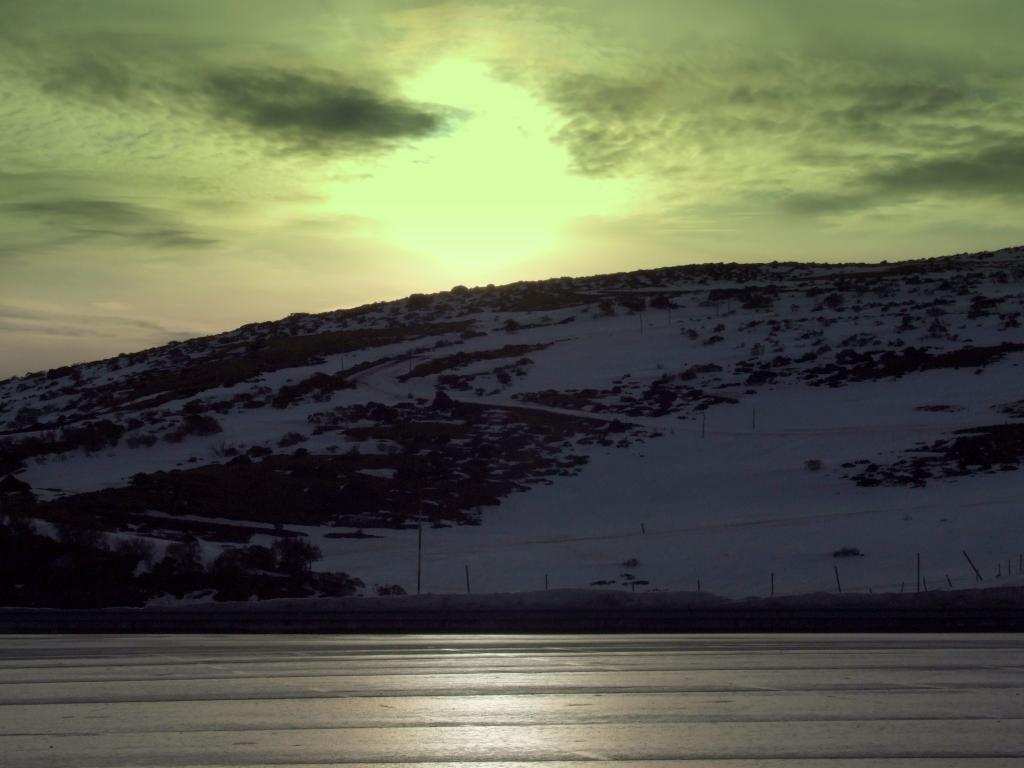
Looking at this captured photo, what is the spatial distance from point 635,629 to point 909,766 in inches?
466

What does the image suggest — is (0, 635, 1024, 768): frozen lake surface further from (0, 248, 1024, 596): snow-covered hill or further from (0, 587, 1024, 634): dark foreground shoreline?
(0, 248, 1024, 596): snow-covered hill

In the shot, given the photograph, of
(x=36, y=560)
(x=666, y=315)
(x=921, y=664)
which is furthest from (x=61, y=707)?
(x=666, y=315)

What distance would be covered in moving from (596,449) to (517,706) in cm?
4261

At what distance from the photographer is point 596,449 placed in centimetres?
5238

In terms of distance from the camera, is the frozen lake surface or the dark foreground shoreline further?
the dark foreground shoreline

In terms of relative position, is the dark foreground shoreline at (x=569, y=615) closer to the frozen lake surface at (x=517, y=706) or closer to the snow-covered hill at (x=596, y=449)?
the frozen lake surface at (x=517, y=706)

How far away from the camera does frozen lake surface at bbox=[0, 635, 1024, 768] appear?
8.00 m

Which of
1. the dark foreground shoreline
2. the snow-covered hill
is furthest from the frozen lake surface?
the snow-covered hill

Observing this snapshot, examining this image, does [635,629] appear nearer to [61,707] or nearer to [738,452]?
[61,707]

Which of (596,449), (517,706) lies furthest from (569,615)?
(596,449)

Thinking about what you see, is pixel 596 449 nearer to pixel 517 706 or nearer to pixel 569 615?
pixel 569 615

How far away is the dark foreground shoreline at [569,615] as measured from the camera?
19094 millimetres

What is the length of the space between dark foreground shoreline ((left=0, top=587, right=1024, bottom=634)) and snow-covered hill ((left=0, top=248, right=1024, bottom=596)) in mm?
7939

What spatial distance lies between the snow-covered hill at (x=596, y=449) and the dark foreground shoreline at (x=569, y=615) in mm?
7939
